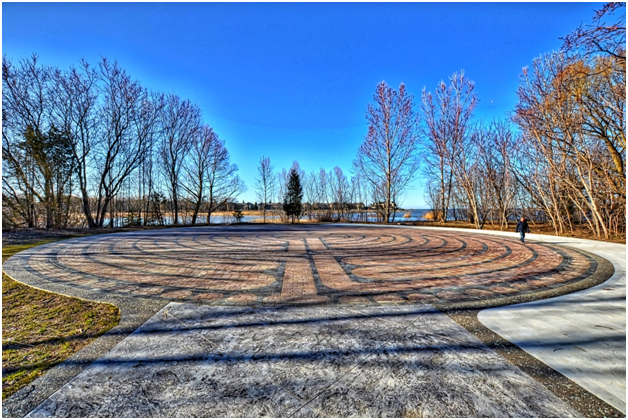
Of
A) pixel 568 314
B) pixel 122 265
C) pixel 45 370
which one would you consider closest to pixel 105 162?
pixel 122 265

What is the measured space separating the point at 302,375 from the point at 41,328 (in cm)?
301

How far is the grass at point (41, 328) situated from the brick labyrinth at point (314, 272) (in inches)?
22.2

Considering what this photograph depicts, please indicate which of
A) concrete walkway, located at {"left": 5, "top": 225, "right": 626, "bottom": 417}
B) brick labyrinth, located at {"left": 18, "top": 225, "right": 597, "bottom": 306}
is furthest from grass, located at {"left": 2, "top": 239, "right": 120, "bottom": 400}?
brick labyrinth, located at {"left": 18, "top": 225, "right": 597, "bottom": 306}

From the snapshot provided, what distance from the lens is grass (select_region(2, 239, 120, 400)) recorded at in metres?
2.08

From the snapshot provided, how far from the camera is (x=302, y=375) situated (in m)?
1.97

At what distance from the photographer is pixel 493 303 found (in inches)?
138

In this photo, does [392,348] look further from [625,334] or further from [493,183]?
[493,183]

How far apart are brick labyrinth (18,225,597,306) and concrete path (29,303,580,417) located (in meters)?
0.90

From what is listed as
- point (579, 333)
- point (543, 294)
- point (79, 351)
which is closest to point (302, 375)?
point (79, 351)

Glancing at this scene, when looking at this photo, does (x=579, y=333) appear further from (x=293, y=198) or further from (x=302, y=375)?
(x=293, y=198)

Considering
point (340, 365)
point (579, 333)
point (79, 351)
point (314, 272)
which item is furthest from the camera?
point (314, 272)

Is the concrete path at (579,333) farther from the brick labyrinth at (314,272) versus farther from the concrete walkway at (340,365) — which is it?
the brick labyrinth at (314,272)

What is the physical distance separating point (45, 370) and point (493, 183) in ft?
61.2

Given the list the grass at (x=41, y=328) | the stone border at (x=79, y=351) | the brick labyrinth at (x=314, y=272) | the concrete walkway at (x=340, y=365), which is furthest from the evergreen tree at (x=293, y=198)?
the concrete walkway at (x=340, y=365)
